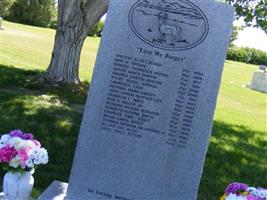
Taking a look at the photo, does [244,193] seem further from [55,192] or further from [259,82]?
[259,82]

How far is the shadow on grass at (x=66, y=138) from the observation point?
23.1ft

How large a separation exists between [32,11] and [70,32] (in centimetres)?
3118

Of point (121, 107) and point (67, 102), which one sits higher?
point (121, 107)

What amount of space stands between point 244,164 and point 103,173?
371 cm

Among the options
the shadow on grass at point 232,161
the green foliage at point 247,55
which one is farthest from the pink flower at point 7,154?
the green foliage at point 247,55

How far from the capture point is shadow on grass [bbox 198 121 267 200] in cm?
722

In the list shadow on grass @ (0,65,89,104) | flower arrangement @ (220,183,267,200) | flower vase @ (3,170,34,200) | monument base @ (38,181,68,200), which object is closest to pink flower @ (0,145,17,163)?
flower vase @ (3,170,34,200)

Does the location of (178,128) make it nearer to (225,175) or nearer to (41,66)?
(225,175)

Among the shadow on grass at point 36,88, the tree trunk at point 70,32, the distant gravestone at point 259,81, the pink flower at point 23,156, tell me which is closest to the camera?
the pink flower at point 23,156

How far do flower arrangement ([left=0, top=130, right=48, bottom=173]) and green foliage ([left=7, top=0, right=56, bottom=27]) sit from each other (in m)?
37.0

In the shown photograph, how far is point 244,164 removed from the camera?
27.9 feet

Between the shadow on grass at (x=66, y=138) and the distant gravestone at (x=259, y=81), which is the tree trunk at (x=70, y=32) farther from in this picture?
the distant gravestone at (x=259, y=81)

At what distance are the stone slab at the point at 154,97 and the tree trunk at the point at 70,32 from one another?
6421 millimetres

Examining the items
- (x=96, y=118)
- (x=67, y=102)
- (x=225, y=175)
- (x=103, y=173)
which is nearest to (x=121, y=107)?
(x=96, y=118)
